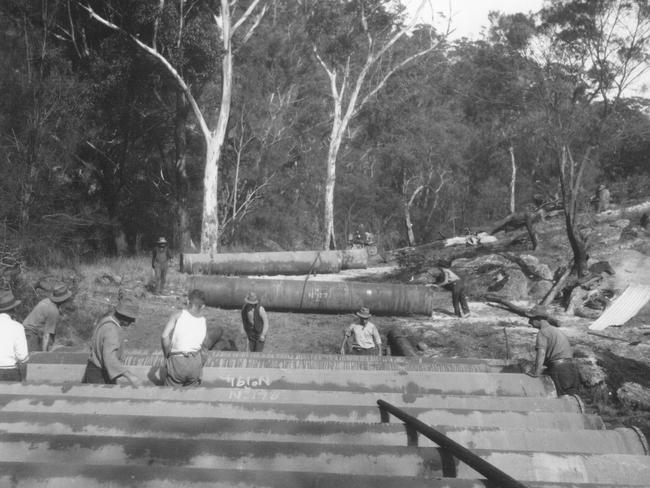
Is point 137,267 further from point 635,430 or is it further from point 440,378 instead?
point 635,430

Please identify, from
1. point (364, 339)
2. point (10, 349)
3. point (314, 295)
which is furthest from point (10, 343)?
point (314, 295)

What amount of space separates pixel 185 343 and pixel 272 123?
2948cm

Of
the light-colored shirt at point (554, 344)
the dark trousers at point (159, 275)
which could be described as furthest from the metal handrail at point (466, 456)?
the dark trousers at point (159, 275)

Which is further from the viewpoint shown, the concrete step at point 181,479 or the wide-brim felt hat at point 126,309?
the wide-brim felt hat at point 126,309

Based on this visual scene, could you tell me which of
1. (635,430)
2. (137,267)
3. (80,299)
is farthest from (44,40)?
(635,430)

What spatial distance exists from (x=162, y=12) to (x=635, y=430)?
76.3ft

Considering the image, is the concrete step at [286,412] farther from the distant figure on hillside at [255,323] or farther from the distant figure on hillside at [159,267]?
the distant figure on hillside at [159,267]

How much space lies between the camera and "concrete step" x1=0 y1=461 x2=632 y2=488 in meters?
3.64

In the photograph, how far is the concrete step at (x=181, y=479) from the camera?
3.64 m

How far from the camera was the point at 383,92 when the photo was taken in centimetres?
4088

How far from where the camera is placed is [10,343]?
6070 millimetres

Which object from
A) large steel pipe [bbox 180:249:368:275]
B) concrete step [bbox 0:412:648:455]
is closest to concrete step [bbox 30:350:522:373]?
concrete step [bbox 0:412:648:455]

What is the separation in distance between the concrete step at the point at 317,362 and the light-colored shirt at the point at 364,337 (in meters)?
2.31

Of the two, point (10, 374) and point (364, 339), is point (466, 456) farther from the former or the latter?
point (364, 339)
